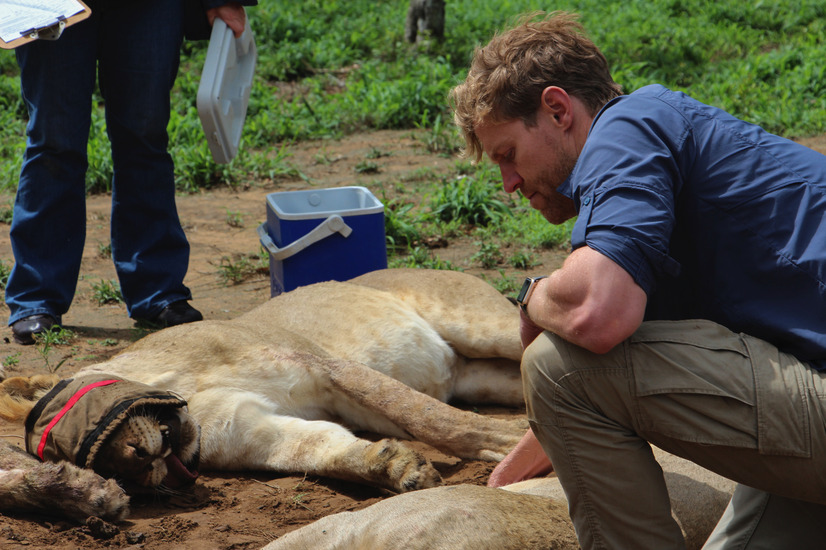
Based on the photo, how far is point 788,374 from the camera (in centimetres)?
227

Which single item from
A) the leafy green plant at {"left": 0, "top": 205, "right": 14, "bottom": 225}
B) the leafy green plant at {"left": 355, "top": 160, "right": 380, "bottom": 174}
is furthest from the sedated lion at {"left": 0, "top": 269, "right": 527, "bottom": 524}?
the leafy green plant at {"left": 0, "top": 205, "right": 14, "bottom": 225}

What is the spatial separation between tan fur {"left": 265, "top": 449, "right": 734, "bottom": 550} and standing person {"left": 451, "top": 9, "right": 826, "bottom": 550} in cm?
15

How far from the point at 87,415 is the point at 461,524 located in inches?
55.9

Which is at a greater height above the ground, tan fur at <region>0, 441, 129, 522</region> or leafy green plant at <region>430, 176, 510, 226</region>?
tan fur at <region>0, 441, 129, 522</region>

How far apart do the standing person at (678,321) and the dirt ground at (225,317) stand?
1176 mm

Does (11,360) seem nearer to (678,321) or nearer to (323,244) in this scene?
(323,244)

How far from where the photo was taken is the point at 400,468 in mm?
3229

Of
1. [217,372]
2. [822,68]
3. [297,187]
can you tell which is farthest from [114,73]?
[822,68]

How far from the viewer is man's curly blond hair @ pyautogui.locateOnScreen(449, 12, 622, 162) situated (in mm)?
2670

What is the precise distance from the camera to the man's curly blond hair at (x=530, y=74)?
8.76ft

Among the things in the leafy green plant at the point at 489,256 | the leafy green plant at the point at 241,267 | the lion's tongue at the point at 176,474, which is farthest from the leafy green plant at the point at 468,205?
the lion's tongue at the point at 176,474

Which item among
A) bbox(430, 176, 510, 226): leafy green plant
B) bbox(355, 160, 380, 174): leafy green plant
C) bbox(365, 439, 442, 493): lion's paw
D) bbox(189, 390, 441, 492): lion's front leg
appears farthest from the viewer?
bbox(355, 160, 380, 174): leafy green plant

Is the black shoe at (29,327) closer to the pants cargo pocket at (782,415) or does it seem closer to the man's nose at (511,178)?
the man's nose at (511,178)

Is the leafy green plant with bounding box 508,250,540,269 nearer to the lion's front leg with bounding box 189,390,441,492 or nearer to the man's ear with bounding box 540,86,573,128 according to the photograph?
the lion's front leg with bounding box 189,390,441,492
